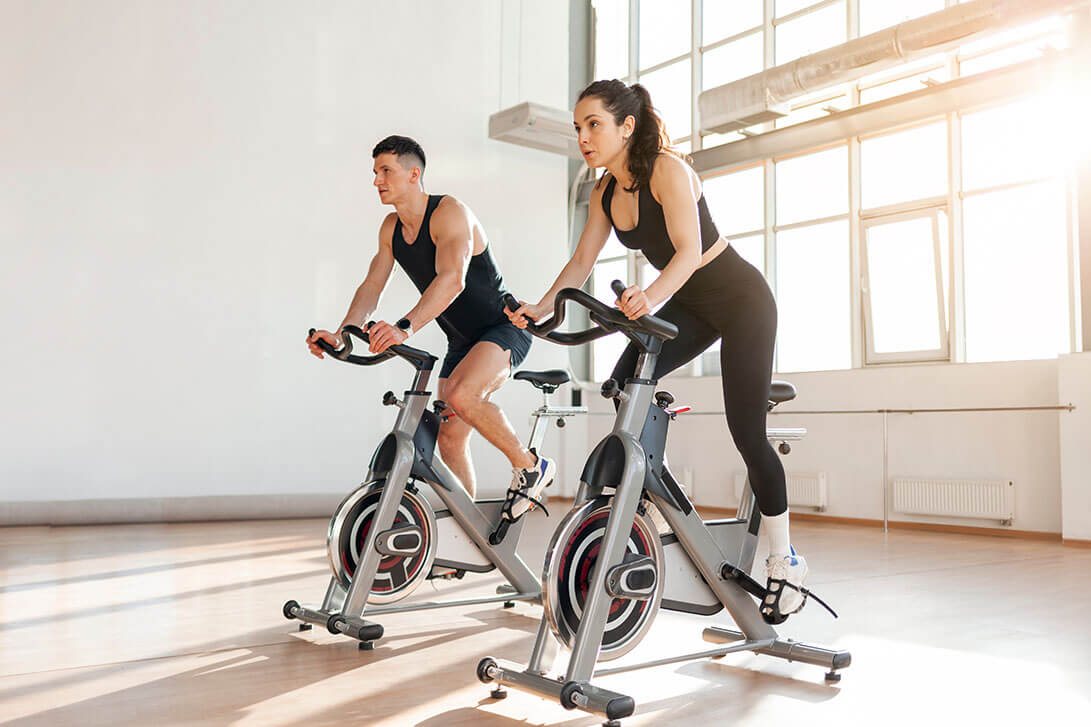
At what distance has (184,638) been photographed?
2863mm

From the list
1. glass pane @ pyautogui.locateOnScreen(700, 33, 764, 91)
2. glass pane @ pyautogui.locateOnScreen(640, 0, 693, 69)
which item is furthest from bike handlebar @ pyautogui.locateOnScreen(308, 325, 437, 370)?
glass pane @ pyautogui.locateOnScreen(640, 0, 693, 69)

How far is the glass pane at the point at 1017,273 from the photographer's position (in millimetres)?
6426

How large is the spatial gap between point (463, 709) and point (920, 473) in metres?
5.40

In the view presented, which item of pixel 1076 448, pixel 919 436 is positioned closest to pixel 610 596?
pixel 1076 448

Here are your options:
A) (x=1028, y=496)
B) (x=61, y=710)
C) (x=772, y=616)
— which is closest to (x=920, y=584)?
(x=772, y=616)

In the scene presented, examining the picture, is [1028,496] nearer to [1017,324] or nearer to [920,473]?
[920,473]

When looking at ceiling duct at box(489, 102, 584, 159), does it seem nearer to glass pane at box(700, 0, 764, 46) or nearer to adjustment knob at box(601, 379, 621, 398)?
glass pane at box(700, 0, 764, 46)

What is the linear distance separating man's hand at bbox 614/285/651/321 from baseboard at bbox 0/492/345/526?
5.77 m

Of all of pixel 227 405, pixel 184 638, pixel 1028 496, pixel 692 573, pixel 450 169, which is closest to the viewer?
pixel 692 573

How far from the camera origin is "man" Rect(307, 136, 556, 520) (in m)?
3.08

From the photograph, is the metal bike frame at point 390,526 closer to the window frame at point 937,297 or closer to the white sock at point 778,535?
the white sock at point 778,535

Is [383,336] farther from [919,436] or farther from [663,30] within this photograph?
[663,30]

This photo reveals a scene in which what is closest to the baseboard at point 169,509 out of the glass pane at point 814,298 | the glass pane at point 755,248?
the glass pane at point 814,298

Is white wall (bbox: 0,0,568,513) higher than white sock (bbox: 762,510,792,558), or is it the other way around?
white wall (bbox: 0,0,568,513)
